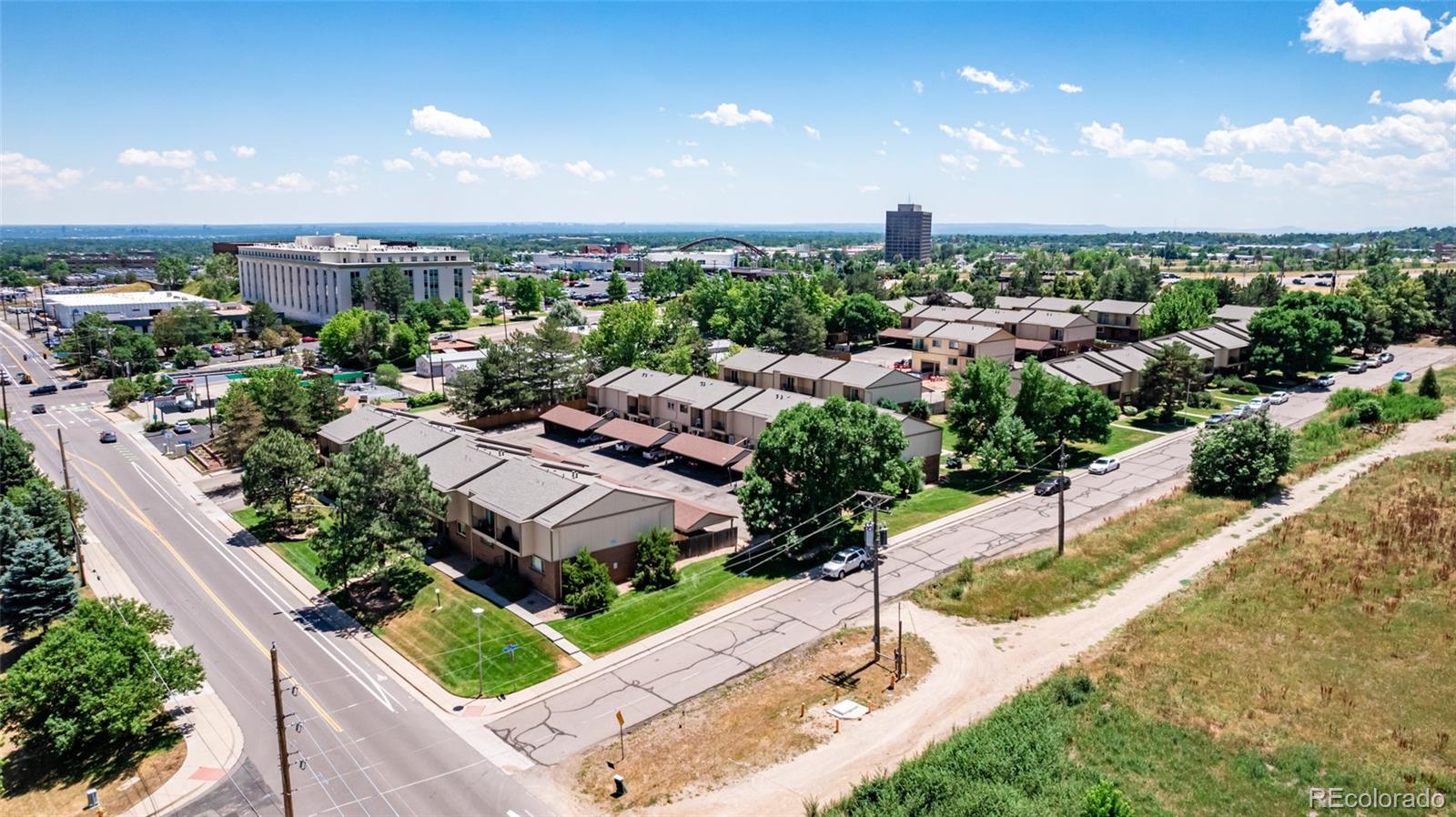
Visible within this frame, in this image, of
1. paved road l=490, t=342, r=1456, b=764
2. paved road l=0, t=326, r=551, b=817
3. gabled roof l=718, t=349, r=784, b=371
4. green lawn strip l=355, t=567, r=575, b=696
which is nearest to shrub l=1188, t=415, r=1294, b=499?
paved road l=490, t=342, r=1456, b=764

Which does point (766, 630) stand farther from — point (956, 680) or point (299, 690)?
point (299, 690)

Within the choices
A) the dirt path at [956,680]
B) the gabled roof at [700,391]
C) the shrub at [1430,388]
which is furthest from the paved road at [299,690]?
the shrub at [1430,388]

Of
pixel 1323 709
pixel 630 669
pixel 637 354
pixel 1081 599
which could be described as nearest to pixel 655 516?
pixel 630 669

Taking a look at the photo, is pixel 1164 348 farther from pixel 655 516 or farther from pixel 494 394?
pixel 494 394

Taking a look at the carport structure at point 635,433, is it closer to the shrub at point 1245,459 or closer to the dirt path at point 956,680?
the dirt path at point 956,680

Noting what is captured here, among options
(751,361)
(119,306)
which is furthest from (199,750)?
(119,306)

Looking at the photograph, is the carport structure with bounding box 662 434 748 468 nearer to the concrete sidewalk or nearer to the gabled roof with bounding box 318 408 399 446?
the gabled roof with bounding box 318 408 399 446
